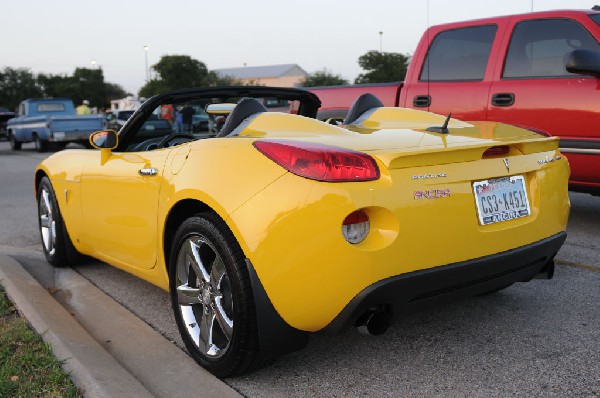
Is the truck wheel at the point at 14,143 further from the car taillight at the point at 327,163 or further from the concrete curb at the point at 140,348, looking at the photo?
the car taillight at the point at 327,163

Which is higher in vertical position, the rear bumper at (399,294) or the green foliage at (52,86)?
the green foliage at (52,86)

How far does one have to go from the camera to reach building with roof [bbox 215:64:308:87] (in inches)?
5340

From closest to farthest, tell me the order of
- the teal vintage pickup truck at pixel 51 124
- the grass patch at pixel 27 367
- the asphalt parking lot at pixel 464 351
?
the grass patch at pixel 27 367, the asphalt parking lot at pixel 464 351, the teal vintage pickup truck at pixel 51 124

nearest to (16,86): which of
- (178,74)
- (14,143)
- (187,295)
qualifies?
(178,74)

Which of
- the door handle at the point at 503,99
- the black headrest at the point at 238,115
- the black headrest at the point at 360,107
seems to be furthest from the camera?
the door handle at the point at 503,99

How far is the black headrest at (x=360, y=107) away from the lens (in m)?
3.92

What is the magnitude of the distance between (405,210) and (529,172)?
33.0 inches

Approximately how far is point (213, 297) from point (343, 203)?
0.85 m

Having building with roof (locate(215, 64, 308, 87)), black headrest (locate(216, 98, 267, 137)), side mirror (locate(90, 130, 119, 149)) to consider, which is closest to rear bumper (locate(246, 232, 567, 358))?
black headrest (locate(216, 98, 267, 137))

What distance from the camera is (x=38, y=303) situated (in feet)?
12.0

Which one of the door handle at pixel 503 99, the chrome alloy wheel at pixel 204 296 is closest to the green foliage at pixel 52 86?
the door handle at pixel 503 99

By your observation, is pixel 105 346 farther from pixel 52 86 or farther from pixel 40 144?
pixel 52 86

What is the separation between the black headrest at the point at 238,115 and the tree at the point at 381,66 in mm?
79932

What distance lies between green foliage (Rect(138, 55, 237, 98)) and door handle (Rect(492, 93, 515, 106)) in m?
93.5
